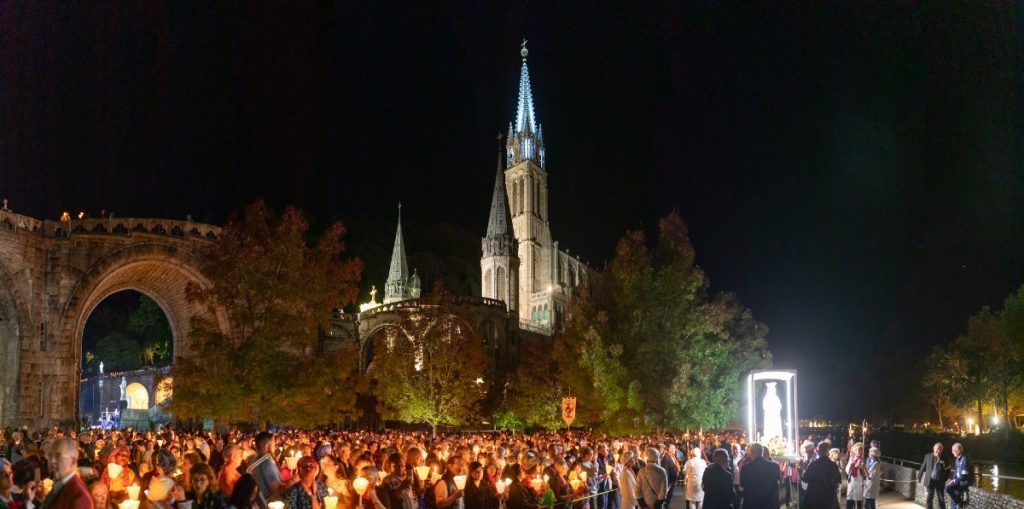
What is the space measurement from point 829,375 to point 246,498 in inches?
2921

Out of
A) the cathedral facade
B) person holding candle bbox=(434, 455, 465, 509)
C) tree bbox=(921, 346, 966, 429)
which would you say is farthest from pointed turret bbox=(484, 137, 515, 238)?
person holding candle bbox=(434, 455, 465, 509)

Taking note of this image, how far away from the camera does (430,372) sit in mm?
38719

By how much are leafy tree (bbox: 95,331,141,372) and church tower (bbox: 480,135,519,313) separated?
33.9 m

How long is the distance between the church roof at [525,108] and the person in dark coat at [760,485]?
95.9 metres

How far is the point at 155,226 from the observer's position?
1462 inches

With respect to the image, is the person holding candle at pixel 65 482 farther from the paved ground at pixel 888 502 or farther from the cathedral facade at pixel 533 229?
the cathedral facade at pixel 533 229

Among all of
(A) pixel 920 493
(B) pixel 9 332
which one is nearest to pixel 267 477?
(A) pixel 920 493

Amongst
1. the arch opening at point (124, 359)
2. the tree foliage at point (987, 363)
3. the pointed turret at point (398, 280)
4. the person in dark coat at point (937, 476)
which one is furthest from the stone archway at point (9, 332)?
the tree foliage at point (987, 363)

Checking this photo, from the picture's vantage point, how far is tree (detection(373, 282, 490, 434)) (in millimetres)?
38688

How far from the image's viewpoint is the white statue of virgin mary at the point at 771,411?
2270cm

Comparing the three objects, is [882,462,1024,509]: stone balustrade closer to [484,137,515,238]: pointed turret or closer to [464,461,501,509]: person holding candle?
[464,461,501,509]: person holding candle

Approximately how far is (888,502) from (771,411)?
13.0 ft

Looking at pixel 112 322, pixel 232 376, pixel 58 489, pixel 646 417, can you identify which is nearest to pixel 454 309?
pixel 646 417

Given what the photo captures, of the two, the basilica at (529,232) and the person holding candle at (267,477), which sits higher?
the basilica at (529,232)
